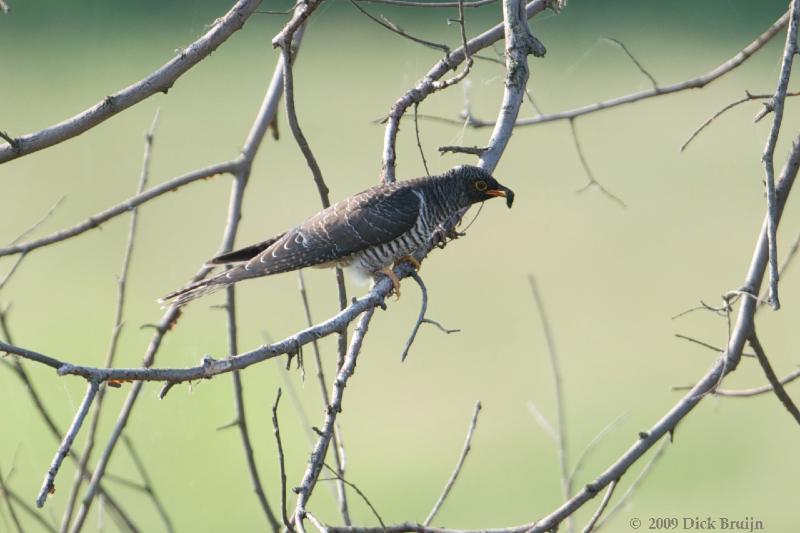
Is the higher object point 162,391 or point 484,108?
point 484,108

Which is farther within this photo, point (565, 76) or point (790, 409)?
point (565, 76)

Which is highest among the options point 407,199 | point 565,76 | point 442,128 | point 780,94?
point 565,76

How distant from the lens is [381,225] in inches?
128

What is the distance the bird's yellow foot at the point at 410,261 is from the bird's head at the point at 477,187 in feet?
0.89

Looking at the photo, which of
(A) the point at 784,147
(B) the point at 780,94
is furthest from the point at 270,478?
(B) the point at 780,94

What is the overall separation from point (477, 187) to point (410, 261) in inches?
12.3

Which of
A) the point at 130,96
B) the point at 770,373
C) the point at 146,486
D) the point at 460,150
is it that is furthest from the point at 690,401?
the point at 146,486

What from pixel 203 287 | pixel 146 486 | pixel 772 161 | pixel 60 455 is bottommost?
pixel 60 455

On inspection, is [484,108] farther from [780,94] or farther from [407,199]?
[780,94]

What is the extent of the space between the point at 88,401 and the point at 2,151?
0.68 m

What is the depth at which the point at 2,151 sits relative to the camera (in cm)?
201

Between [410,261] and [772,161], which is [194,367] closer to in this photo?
[772,161]

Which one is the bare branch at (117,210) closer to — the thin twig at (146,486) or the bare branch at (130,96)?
the thin twig at (146,486)

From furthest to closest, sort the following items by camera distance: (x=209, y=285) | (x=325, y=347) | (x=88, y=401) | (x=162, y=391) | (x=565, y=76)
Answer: (x=565, y=76) → (x=325, y=347) → (x=209, y=285) → (x=162, y=391) → (x=88, y=401)
